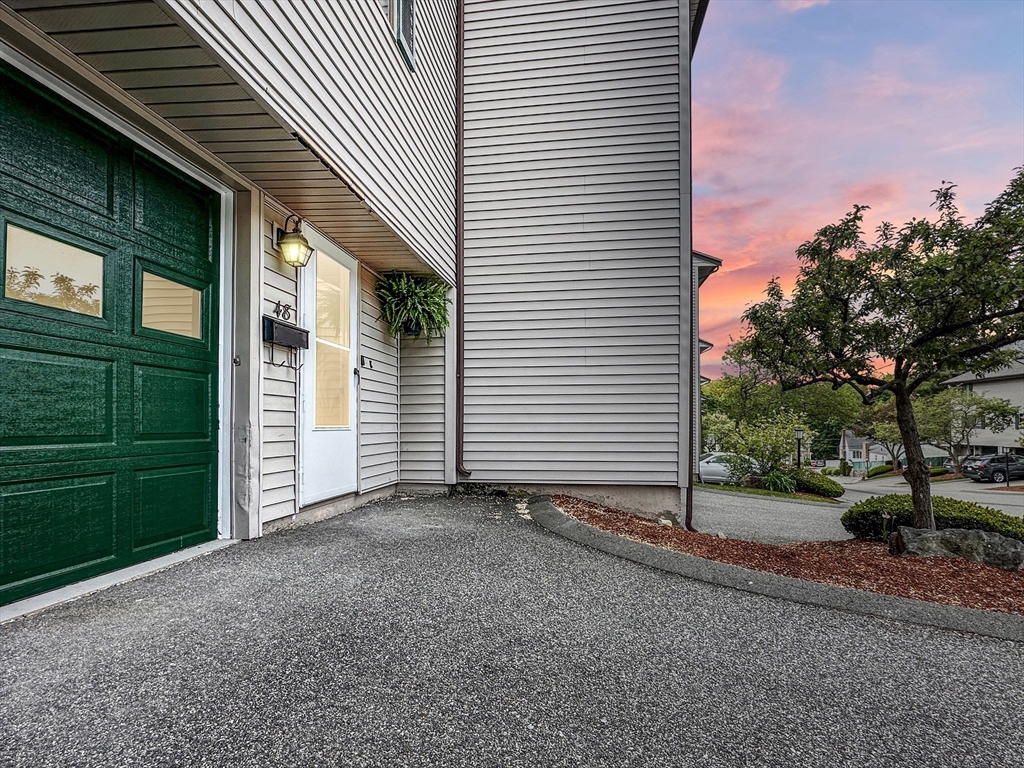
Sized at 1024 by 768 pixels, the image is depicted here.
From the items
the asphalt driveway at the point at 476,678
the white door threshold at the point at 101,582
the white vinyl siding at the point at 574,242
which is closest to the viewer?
the asphalt driveway at the point at 476,678

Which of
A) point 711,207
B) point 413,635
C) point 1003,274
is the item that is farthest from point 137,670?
point 711,207

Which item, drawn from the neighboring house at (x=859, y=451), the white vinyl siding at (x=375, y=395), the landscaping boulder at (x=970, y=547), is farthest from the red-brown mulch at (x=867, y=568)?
the neighboring house at (x=859, y=451)

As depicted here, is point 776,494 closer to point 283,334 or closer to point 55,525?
point 283,334

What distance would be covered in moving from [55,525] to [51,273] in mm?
1113

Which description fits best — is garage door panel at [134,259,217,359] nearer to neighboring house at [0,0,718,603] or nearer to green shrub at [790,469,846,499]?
neighboring house at [0,0,718,603]

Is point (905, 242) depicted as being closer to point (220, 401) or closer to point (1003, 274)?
point (1003, 274)

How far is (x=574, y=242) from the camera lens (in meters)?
5.39

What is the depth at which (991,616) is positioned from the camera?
238cm

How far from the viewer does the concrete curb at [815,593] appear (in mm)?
2287

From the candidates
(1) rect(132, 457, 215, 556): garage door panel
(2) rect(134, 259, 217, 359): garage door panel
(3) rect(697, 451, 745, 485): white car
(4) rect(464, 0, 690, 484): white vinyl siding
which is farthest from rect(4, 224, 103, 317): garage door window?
(3) rect(697, 451, 745, 485): white car

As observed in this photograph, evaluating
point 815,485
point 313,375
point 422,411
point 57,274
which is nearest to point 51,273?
point 57,274

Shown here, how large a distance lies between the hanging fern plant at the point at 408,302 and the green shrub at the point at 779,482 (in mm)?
10284

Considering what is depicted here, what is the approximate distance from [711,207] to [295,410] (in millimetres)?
12087

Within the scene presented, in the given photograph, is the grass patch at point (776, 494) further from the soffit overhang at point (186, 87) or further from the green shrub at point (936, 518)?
the soffit overhang at point (186, 87)
